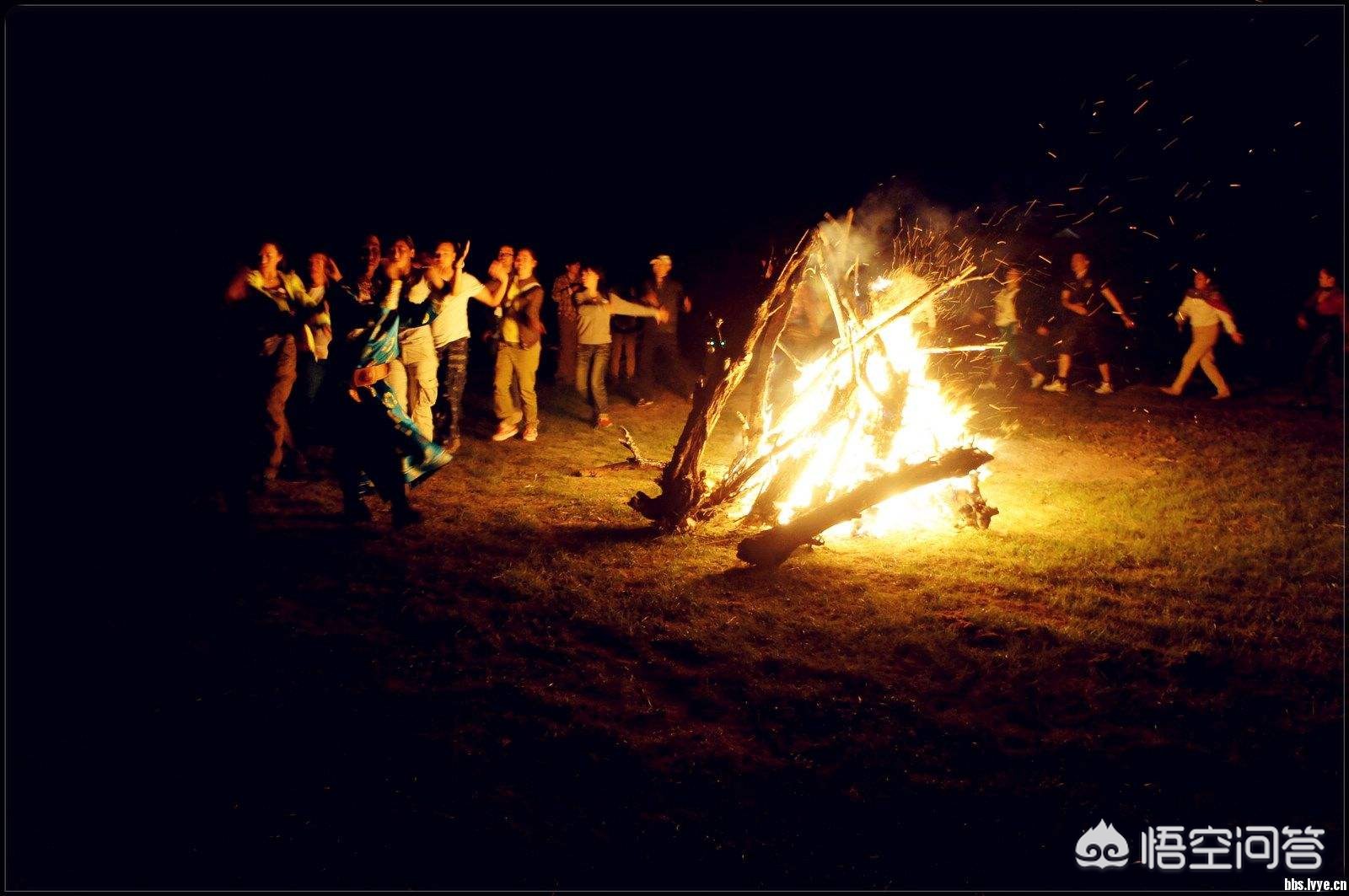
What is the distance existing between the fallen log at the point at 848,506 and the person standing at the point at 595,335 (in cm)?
458

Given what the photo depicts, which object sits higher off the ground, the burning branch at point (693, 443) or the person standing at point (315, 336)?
the person standing at point (315, 336)

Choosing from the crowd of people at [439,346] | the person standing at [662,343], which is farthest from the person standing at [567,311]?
the person standing at [662,343]

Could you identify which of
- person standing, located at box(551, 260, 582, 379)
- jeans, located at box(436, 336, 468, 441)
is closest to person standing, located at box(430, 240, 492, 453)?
jeans, located at box(436, 336, 468, 441)

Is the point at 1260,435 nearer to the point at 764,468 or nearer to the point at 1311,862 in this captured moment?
the point at 764,468

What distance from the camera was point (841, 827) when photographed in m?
3.38

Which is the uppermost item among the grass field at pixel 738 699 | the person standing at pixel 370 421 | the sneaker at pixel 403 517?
the person standing at pixel 370 421

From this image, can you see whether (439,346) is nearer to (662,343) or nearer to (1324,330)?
(662,343)

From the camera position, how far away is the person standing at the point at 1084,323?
12227 mm

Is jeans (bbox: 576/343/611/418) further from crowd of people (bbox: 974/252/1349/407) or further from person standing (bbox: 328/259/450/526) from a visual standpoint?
crowd of people (bbox: 974/252/1349/407)

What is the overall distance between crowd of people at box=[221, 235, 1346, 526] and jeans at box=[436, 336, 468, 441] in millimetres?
18

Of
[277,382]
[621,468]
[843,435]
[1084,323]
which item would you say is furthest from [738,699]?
[1084,323]

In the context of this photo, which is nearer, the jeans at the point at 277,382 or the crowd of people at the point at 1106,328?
the jeans at the point at 277,382

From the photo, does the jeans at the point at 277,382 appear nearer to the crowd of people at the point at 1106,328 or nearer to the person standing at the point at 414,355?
the person standing at the point at 414,355

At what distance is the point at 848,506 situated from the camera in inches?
236
